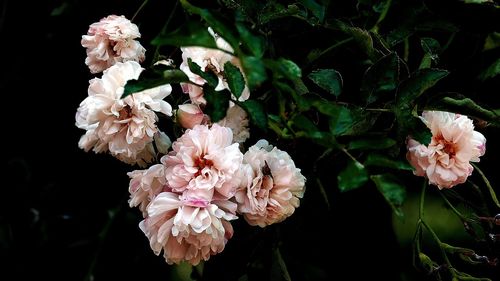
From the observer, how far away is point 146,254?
895 mm

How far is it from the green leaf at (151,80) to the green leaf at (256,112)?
1.9 inches

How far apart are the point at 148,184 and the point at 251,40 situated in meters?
0.17

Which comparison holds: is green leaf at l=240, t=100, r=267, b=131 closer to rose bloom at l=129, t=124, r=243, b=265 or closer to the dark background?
rose bloom at l=129, t=124, r=243, b=265

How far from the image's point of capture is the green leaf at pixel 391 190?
0.47 metres

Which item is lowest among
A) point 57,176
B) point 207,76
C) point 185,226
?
point 57,176

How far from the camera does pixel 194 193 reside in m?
0.54

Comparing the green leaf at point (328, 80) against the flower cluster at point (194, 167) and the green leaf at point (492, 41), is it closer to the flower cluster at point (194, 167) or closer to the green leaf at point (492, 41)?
the flower cluster at point (194, 167)

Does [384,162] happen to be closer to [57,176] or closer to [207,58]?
[207,58]

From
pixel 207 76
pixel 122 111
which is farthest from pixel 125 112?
pixel 207 76

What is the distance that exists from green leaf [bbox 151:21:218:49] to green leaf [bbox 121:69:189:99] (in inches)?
2.0

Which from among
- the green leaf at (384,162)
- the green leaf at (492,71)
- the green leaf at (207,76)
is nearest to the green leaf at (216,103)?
the green leaf at (207,76)

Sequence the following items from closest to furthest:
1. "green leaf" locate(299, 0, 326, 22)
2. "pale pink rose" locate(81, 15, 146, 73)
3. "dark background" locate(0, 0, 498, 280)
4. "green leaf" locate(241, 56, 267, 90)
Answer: "green leaf" locate(241, 56, 267, 90) < "green leaf" locate(299, 0, 326, 22) < "pale pink rose" locate(81, 15, 146, 73) < "dark background" locate(0, 0, 498, 280)

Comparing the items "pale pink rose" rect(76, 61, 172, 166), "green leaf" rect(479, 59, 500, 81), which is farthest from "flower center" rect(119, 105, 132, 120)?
"green leaf" rect(479, 59, 500, 81)

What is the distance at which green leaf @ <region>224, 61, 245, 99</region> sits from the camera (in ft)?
1.69
